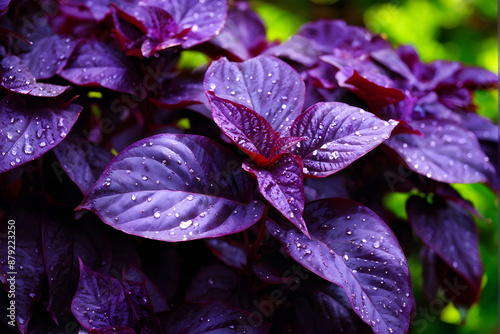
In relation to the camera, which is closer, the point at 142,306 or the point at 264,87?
the point at 142,306

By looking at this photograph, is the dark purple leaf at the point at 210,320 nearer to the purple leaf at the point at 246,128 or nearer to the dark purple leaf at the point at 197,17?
the purple leaf at the point at 246,128

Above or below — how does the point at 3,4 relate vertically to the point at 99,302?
above

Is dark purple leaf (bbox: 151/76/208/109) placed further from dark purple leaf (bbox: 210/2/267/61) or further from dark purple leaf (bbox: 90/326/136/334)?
dark purple leaf (bbox: 90/326/136/334)

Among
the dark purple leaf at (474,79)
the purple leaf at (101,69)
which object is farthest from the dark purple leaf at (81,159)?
the dark purple leaf at (474,79)

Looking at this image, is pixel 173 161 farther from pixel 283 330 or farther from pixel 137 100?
pixel 283 330

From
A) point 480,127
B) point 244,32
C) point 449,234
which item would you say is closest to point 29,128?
point 244,32

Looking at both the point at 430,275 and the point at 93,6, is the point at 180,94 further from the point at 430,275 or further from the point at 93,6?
the point at 430,275

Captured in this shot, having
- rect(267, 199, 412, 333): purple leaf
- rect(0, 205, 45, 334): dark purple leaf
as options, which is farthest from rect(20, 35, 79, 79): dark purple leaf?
rect(267, 199, 412, 333): purple leaf

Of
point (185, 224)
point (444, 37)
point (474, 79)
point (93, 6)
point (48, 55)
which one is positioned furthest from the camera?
point (444, 37)
